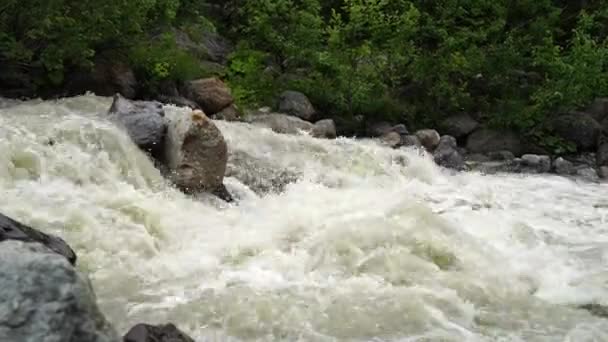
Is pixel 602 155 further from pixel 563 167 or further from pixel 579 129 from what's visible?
pixel 563 167

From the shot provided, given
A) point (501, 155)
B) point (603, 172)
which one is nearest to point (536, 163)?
point (501, 155)

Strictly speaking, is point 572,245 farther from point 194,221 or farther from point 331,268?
point 194,221

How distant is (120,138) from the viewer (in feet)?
26.4

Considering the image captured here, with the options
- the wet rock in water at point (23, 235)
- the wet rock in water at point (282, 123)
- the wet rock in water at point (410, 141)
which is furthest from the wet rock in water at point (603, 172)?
the wet rock in water at point (23, 235)

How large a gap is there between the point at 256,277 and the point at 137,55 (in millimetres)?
7301

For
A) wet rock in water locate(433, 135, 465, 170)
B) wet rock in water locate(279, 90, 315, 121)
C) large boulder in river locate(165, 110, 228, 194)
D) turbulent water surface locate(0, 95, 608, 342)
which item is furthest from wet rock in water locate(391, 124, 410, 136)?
large boulder in river locate(165, 110, 228, 194)

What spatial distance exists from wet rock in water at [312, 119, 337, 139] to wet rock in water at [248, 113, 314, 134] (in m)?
0.09

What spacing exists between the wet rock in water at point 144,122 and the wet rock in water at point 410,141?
5215 mm

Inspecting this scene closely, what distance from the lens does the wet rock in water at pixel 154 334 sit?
11.7 ft

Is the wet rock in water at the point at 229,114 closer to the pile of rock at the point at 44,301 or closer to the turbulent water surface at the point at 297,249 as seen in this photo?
the turbulent water surface at the point at 297,249

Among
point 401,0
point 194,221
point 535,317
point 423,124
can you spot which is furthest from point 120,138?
point 401,0

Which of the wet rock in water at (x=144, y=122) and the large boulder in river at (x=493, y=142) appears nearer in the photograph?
the wet rock in water at (x=144, y=122)

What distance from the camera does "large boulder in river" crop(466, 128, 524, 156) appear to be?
13.4 meters

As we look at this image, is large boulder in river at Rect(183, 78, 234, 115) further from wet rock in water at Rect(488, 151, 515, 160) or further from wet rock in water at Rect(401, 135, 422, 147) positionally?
wet rock in water at Rect(488, 151, 515, 160)
